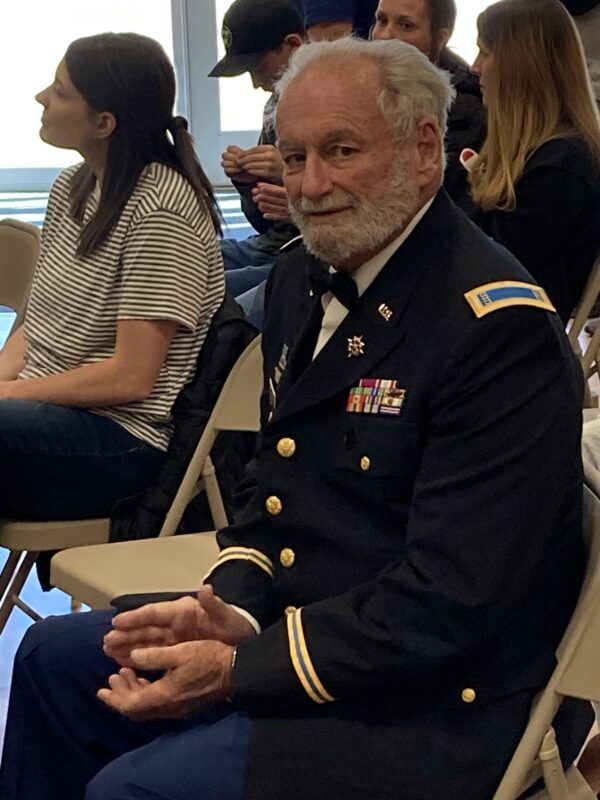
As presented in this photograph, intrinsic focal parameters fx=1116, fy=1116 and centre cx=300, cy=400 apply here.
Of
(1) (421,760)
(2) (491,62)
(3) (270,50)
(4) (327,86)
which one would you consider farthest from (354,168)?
(3) (270,50)

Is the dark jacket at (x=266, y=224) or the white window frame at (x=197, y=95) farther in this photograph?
the white window frame at (x=197, y=95)

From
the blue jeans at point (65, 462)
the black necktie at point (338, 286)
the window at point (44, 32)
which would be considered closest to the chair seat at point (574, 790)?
the black necktie at point (338, 286)

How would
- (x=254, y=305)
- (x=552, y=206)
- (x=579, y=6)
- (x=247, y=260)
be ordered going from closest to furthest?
(x=254, y=305), (x=552, y=206), (x=247, y=260), (x=579, y=6)

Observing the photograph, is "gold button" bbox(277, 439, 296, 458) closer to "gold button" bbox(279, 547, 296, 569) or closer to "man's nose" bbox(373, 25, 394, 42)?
"gold button" bbox(279, 547, 296, 569)

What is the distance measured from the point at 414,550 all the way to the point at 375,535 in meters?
0.10

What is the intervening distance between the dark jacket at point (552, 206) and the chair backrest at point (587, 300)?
0.33ft

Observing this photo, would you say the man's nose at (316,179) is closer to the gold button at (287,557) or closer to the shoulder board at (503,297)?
the shoulder board at (503,297)

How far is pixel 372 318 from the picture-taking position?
4.50ft

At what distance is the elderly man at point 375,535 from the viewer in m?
1.21

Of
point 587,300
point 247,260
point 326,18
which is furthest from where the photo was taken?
point 326,18

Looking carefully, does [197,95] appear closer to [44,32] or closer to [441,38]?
[44,32]

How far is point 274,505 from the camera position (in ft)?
4.64

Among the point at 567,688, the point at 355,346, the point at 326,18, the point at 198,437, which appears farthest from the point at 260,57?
the point at 567,688

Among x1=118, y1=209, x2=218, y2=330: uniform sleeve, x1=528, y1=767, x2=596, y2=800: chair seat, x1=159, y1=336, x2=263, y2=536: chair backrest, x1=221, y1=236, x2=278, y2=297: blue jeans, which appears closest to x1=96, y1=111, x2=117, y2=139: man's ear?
x1=118, y1=209, x2=218, y2=330: uniform sleeve
